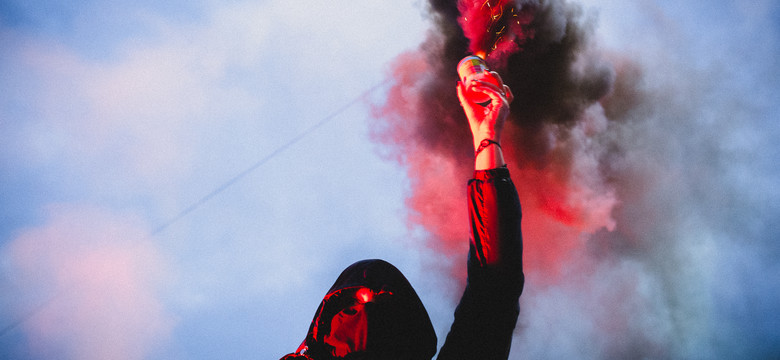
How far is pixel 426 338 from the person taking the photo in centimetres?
121

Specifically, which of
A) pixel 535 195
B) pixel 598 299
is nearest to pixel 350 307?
pixel 535 195

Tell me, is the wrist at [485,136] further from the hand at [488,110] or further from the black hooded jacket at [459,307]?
the black hooded jacket at [459,307]

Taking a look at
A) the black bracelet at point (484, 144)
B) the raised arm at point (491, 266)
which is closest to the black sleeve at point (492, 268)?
the raised arm at point (491, 266)

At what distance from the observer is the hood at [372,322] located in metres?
1.15

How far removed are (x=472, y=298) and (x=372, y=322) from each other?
0.39 metres

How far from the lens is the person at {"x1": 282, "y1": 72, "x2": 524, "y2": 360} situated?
1.06m

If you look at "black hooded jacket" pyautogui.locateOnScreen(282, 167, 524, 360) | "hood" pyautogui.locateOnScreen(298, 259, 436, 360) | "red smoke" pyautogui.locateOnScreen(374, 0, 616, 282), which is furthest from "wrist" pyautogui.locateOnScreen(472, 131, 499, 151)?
"red smoke" pyautogui.locateOnScreen(374, 0, 616, 282)

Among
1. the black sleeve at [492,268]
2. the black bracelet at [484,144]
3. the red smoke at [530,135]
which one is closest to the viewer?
the black sleeve at [492,268]

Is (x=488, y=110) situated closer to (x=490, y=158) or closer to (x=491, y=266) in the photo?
(x=490, y=158)

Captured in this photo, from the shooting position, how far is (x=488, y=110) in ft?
4.22

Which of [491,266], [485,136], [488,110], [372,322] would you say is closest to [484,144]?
[485,136]

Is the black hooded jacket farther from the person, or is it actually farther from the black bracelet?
the black bracelet

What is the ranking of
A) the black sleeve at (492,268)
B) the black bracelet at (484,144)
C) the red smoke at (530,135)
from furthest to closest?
the red smoke at (530,135) → the black bracelet at (484,144) → the black sleeve at (492,268)

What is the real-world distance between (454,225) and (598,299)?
539 centimetres
